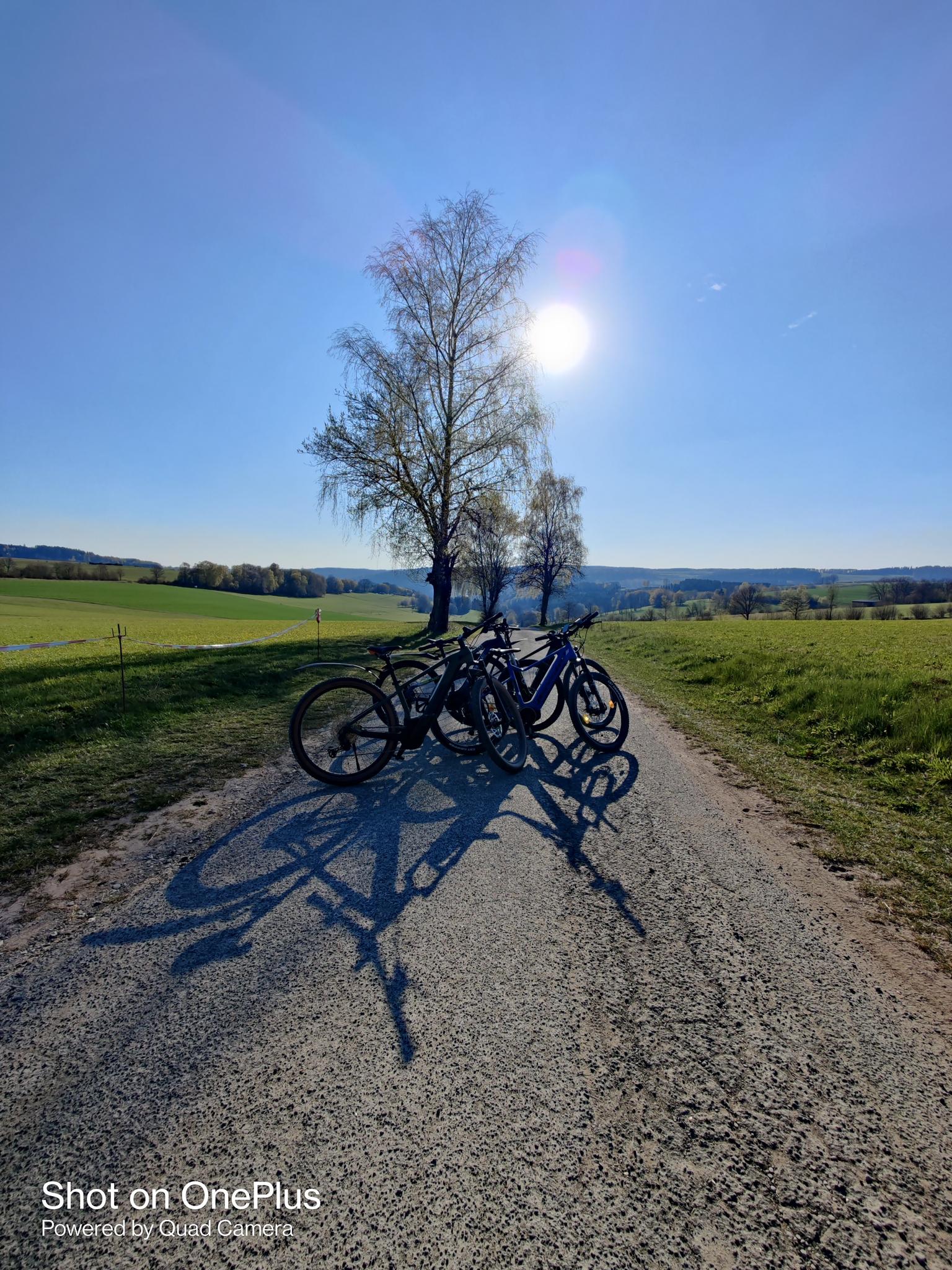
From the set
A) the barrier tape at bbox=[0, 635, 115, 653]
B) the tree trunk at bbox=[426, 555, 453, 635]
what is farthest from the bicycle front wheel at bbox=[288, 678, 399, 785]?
the tree trunk at bbox=[426, 555, 453, 635]

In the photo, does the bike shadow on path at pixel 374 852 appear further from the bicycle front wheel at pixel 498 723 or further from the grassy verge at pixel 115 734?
the grassy verge at pixel 115 734

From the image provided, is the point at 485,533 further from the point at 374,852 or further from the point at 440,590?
the point at 374,852

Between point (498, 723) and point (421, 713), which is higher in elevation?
point (421, 713)

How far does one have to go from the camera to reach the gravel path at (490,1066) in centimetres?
127

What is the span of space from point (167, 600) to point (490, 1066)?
48.1 meters

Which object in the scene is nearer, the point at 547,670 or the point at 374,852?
the point at 374,852

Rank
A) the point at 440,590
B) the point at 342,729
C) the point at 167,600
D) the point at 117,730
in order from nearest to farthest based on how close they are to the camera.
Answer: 1. the point at 342,729
2. the point at 117,730
3. the point at 440,590
4. the point at 167,600

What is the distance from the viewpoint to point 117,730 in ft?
17.3

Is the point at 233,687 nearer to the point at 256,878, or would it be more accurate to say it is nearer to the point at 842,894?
the point at 256,878

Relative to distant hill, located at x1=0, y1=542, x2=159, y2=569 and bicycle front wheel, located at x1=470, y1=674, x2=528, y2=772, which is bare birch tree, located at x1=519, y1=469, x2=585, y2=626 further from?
distant hill, located at x1=0, y1=542, x2=159, y2=569

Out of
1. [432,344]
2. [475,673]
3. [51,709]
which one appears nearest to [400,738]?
[475,673]

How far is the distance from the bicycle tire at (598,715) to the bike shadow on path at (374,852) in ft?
1.26

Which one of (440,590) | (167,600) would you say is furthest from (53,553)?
(440,590)

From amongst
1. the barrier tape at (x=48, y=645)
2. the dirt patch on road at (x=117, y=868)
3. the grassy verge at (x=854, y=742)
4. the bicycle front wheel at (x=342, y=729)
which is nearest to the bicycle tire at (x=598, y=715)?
the grassy verge at (x=854, y=742)
